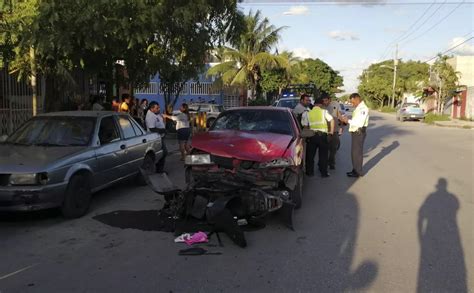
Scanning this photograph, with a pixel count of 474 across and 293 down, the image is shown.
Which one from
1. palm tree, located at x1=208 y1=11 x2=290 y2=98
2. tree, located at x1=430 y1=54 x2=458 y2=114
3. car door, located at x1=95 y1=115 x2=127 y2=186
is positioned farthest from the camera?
tree, located at x1=430 y1=54 x2=458 y2=114

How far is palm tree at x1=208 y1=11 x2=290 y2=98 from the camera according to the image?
34.2m

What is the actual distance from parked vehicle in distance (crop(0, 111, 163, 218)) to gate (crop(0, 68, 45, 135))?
5763 millimetres

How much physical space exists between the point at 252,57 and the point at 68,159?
1157 inches

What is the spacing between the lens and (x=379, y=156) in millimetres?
14102

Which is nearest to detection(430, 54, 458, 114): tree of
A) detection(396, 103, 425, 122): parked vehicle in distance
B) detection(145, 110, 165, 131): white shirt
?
detection(396, 103, 425, 122): parked vehicle in distance

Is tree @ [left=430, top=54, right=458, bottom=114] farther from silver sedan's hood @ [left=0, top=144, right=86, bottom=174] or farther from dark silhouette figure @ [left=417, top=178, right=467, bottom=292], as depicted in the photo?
silver sedan's hood @ [left=0, top=144, right=86, bottom=174]

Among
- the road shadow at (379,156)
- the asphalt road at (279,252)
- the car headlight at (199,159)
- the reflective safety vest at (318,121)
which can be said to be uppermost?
the reflective safety vest at (318,121)

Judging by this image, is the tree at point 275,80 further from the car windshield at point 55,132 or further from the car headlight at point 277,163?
the car headlight at point 277,163

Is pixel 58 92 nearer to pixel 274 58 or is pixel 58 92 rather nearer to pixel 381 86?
pixel 274 58

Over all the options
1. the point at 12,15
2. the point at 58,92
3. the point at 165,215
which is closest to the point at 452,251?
the point at 165,215

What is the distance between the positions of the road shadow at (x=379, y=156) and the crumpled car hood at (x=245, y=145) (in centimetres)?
472

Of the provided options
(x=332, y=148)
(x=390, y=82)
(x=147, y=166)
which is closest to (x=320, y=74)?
(x=390, y=82)

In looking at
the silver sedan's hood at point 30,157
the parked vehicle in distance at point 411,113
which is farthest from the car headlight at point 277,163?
the parked vehicle in distance at point 411,113

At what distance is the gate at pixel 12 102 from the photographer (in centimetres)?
1359
